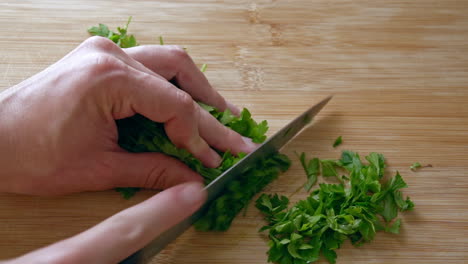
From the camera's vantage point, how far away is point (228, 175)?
6.65 feet

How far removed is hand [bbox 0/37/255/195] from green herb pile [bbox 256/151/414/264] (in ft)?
1.36

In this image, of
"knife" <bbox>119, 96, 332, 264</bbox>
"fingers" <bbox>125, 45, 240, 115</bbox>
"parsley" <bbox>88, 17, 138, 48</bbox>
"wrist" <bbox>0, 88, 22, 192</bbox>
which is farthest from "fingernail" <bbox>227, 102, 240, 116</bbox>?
"wrist" <bbox>0, 88, 22, 192</bbox>

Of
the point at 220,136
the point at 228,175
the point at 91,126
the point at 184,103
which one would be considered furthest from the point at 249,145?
the point at 91,126

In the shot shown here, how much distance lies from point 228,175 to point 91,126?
0.61m

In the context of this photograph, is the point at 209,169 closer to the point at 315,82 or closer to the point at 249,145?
the point at 249,145

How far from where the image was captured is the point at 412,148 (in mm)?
2418

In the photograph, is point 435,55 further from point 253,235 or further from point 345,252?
point 253,235

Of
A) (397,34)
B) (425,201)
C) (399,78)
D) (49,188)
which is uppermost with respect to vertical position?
(397,34)

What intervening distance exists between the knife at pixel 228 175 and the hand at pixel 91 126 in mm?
136

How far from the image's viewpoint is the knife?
184 centimetres

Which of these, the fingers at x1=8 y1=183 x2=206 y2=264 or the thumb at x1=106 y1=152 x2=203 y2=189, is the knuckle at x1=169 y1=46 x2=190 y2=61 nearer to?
the thumb at x1=106 y1=152 x2=203 y2=189

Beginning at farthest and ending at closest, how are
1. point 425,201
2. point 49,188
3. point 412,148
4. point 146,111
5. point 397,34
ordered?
point 397,34
point 412,148
point 425,201
point 49,188
point 146,111

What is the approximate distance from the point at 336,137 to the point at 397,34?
86 centimetres

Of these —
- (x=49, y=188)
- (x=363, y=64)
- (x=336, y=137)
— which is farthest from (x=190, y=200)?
(x=363, y=64)
